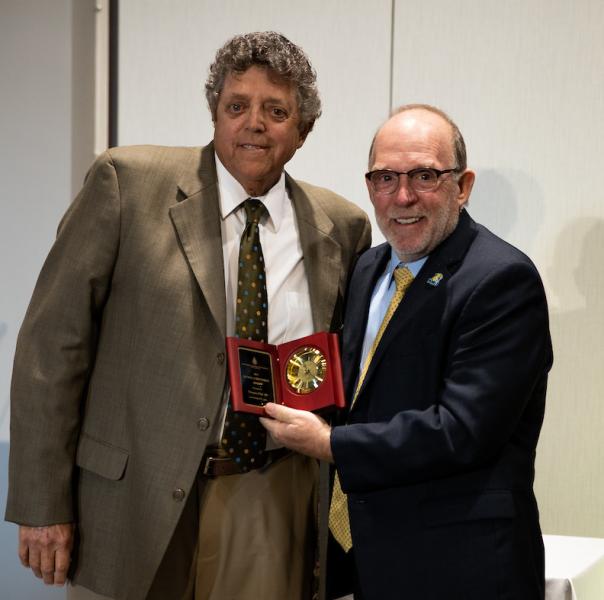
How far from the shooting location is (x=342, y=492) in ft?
6.88

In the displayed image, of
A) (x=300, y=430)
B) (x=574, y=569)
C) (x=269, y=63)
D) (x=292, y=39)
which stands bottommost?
(x=574, y=569)

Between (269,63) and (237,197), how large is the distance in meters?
0.31

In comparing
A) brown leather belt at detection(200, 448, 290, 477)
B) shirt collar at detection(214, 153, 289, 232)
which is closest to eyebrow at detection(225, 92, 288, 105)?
shirt collar at detection(214, 153, 289, 232)

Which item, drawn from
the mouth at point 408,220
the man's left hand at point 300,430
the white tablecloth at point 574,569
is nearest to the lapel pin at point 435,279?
the mouth at point 408,220

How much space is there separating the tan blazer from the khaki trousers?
0.09 meters

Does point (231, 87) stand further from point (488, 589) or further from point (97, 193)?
point (488, 589)

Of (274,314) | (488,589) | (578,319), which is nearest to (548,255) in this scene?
(578,319)

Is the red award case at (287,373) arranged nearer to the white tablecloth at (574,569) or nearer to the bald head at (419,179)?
the bald head at (419,179)

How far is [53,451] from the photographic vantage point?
6.91 feet

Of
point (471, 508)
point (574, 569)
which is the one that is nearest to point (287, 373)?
point (471, 508)

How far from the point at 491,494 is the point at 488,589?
0.59ft

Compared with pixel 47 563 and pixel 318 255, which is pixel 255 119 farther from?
pixel 47 563

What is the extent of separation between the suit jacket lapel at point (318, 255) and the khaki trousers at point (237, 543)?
1.14 ft

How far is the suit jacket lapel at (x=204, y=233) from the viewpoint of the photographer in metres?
2.09
